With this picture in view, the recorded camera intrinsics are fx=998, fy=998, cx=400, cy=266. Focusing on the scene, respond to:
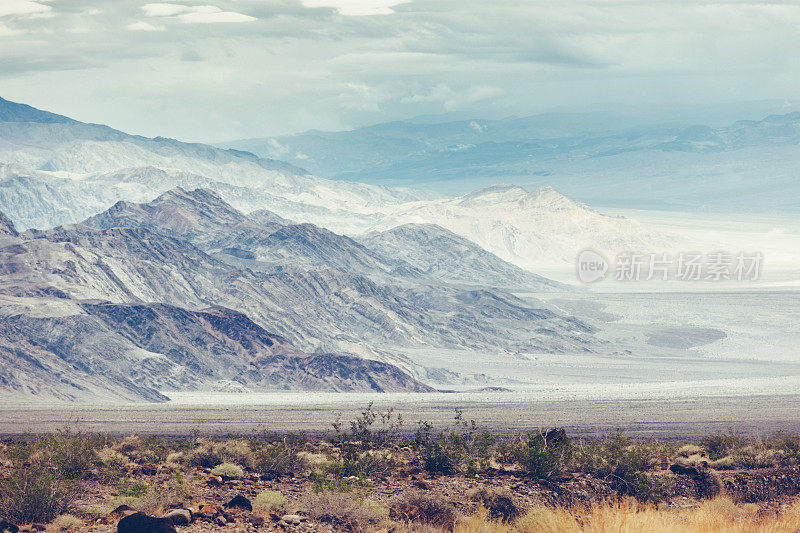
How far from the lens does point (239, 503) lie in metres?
20.5

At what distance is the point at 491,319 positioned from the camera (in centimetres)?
18275

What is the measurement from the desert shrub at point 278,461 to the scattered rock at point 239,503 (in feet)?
15.7

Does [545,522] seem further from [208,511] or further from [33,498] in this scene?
[33,498]

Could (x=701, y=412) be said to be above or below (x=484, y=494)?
below

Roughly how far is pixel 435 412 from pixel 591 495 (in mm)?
50797

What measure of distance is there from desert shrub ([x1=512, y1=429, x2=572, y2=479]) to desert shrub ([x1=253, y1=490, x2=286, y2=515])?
6.58 metres

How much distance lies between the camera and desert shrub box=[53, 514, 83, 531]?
734 inches

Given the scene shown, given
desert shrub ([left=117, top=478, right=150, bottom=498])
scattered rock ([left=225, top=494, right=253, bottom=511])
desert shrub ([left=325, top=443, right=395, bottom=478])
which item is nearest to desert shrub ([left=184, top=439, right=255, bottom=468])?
desert shrub ([left=325, top=443, right=395, bottom=478])

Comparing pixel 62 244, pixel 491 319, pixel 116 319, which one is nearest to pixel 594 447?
pixel 116 319

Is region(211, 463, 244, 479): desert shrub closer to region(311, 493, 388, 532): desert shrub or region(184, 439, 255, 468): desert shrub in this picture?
region(184, 439, 255, 468): desert shrub

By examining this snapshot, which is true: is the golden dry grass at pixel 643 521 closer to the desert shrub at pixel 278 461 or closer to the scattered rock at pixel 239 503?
the scattered rock at pixel 239 503

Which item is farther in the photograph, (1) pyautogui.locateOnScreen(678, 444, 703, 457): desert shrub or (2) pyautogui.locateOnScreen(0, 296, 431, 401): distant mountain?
Answer: (2) pyautogui.locateOnScreen(0, 296, 431, 401): distant mountain

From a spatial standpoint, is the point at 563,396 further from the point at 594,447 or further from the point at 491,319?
the point at 491,319

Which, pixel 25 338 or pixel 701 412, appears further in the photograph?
pixel 25 338
